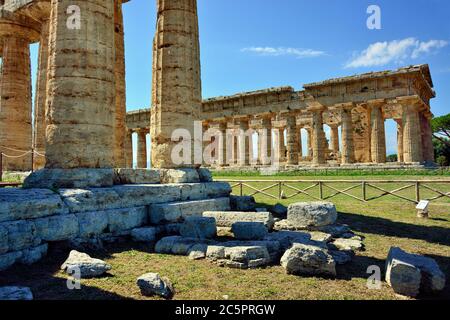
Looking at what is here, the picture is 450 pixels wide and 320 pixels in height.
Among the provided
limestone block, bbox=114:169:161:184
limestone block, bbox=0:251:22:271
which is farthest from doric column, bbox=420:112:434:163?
limestone block, bbox=0:251:22:271

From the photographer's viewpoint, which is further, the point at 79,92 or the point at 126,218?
the point at 79,92

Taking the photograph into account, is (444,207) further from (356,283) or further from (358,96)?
(358,96)

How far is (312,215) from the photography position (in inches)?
306

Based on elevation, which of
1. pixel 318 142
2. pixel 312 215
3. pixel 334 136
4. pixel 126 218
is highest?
pixel 334 136

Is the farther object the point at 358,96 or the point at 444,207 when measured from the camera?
the point at 358,96

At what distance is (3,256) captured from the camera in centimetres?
465

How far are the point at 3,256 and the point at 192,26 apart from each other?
26.1 feet

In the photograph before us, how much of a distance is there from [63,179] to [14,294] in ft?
11.8

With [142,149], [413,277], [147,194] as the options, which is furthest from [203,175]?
[142,149]

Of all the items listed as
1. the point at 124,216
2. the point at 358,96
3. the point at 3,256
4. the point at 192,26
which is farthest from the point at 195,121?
the point at 358,96

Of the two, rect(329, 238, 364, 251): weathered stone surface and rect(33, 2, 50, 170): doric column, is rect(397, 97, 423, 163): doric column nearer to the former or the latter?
rect(329, 238, 364, 251): weathered stone surface

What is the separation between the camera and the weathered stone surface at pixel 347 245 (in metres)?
6.10

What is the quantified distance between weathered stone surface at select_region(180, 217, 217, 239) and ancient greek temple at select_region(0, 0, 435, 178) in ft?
8.09

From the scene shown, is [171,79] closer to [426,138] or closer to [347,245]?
[347,245]
